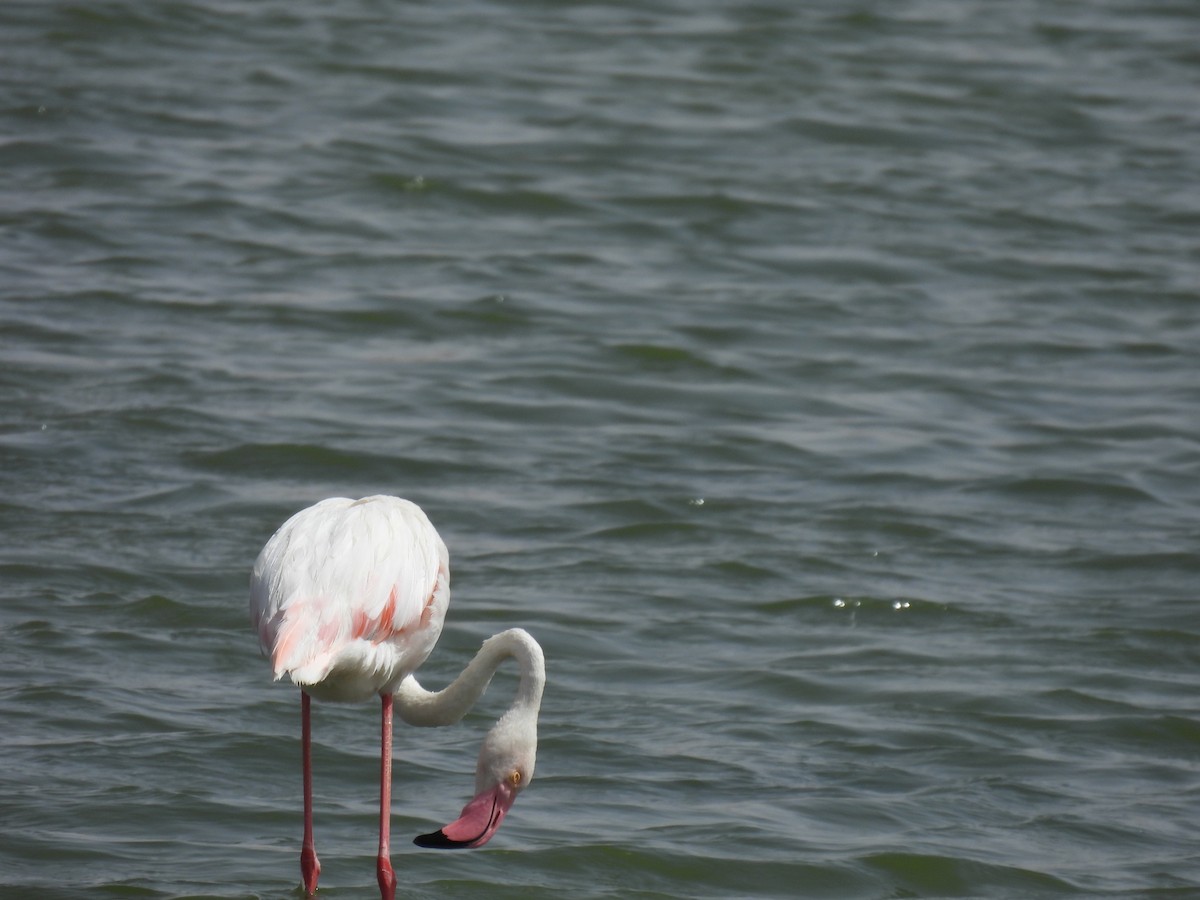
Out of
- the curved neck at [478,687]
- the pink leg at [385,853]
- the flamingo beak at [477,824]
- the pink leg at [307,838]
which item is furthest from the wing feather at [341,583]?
the flamingo beak at [477,824]

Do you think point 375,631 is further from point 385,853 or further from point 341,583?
point 385,853

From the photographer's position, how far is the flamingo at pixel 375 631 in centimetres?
550

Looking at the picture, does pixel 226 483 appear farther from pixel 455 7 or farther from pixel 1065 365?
pixel 455 7

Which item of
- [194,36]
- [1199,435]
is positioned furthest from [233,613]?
[194,36]

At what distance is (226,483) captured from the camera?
30.5 ft

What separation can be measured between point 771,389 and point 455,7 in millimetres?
8378

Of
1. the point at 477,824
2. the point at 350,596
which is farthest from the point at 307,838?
the point at 350,596

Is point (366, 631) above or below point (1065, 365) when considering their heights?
→ above

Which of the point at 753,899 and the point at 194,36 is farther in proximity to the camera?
the point at 194,36

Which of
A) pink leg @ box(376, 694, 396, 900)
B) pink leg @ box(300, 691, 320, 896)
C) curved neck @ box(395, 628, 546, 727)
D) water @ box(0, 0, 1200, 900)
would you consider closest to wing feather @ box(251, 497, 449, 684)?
curved neck @ box(395, 628, 546, 727)

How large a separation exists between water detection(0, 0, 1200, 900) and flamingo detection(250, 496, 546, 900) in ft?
1.83

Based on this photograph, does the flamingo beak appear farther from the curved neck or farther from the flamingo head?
the curved neck

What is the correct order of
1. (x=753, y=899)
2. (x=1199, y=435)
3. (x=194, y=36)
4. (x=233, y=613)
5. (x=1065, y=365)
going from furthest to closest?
(x=194, y=36), (x=1065, y=365), (x=1199, y=435), (x=233, y=613), (x=753, y=899)

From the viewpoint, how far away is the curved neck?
5.76 metres
